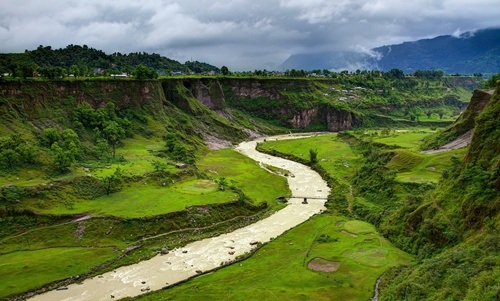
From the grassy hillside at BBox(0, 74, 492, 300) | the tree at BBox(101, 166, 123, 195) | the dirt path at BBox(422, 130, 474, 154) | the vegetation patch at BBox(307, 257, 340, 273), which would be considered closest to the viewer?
the grassy hillside at BBox(0, 74, 492, 300)

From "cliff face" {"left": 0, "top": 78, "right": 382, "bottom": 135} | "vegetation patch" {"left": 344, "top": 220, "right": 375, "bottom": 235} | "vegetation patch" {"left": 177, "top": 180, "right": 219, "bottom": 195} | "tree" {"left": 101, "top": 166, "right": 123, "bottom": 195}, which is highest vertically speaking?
"cliff face" {"left": 0, "top": 78, "right": 382, "bottom": 135}

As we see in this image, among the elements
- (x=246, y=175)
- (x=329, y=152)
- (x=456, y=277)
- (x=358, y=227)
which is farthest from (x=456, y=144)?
(x=456, y=277)

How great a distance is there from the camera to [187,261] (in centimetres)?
6631

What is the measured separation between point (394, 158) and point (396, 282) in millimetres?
52132

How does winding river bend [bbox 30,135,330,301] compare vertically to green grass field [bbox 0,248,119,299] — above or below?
below

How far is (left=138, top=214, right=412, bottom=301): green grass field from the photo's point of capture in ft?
179

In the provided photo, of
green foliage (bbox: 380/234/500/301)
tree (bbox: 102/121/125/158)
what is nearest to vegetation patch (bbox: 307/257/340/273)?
green foliage (bbox: 380/234/500/301)

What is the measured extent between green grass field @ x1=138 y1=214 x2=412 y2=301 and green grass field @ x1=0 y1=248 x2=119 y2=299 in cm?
1359

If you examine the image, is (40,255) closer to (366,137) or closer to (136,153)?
(136,153)

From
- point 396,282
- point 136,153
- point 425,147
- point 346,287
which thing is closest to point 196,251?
point 346,287

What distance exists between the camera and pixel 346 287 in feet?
183

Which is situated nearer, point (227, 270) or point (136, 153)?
point (227, 270)

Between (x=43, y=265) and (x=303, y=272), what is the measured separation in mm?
36031

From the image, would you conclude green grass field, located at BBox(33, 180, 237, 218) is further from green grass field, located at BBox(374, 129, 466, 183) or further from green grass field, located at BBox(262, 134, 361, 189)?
green grass field, located at BBox(262, 134, 361, 189)
